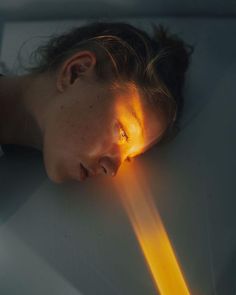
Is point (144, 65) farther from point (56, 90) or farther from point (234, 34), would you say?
point (234, 34)

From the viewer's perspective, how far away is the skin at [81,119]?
3.42 feet

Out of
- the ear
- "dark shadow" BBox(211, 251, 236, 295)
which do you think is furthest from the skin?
"dark shadow" BBox(211, 251, 236, 295)

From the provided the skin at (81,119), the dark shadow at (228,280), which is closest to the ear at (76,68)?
the skin at (81,119)

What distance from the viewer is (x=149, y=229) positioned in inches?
43.8

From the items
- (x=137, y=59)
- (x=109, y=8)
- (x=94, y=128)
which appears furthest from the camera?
(x=109, y=8)

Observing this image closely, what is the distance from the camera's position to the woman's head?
1045mm

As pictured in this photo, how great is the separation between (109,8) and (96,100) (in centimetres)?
53

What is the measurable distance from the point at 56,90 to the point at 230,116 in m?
0.49

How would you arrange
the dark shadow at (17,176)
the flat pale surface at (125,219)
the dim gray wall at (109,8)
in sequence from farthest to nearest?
the dim gray wall at (109,8) → the dark shadow at (17,176) → the flat pale surface at (125,219)

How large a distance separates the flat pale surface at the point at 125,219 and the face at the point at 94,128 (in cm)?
10

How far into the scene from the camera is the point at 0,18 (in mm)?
1521

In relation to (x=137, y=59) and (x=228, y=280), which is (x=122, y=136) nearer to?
(x=137, y=59)

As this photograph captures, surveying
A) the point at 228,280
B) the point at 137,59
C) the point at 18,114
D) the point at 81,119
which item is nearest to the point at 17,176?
the point at 18,114

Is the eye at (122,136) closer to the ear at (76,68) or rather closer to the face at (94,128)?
the face at (94,128)
